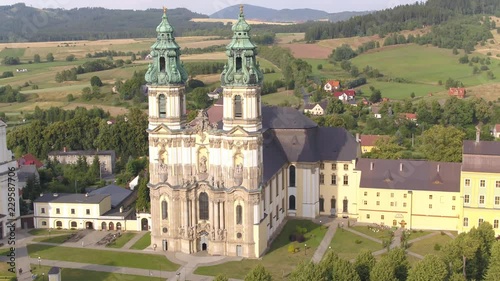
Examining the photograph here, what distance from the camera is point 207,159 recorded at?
5706 cm

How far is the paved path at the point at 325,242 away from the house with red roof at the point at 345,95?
228ft

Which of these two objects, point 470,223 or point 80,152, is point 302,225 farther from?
point 80,152

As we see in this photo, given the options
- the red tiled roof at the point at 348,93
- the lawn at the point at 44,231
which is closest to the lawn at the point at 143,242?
the lawn at the point at 44,231

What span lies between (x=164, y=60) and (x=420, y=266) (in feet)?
91.4

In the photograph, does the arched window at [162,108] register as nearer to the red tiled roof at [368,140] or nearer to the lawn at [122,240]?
the lawn at [122,240]

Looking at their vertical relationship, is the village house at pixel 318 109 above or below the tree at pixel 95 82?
below

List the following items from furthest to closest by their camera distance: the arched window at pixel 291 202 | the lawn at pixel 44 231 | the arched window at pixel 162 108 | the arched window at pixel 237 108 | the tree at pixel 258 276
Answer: the arched window at pixel 291 202, the lawn at pixel 44 231, the arched window at pixel 162 108, the arched window at pixel 237 108, the tree at pixel 258 276

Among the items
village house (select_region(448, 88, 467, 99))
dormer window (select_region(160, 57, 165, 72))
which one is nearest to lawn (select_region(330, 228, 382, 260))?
dormer window (select_region(160, 57, 165, 72))

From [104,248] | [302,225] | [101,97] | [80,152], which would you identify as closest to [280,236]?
[302,225]

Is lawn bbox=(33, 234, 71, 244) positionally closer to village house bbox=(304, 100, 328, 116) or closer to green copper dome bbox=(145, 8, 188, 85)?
green copper dome bbox=(145, 8, 188, 85)

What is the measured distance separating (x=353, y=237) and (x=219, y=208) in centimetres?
1391

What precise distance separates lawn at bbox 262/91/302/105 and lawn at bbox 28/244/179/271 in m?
75.5

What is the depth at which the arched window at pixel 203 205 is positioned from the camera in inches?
2263

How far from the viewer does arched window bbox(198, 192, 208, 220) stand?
57.5 m
